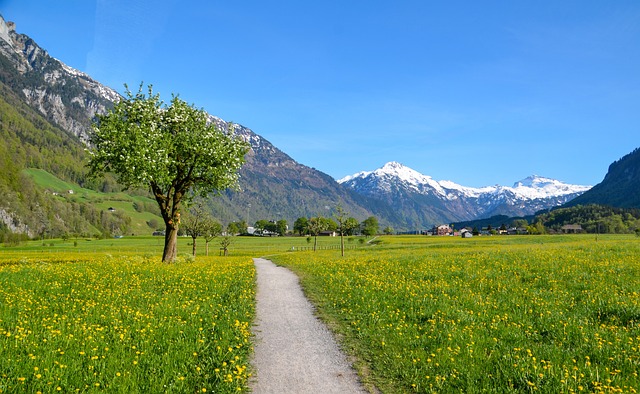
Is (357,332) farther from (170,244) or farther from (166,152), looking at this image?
(170,244)

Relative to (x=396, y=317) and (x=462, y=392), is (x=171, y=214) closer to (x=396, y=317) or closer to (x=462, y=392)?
(x=396, y=317)

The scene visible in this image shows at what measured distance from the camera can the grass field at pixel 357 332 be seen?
880 centimetres

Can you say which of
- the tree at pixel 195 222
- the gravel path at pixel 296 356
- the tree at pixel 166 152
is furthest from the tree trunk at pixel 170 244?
the tree at pixel 195 222

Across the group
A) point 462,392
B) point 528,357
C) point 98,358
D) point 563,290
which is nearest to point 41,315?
point 98,358

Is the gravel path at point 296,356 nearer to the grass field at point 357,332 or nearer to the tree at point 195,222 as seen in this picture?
the grass field at point 357,332

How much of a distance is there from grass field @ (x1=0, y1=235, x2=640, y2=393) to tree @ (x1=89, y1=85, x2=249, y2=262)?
1159cm

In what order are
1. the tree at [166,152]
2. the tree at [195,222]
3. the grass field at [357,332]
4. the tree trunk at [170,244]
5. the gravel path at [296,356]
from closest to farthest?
the grass field at [357,332]
the gravel path at [296,356]
the tree at [166,152]
the tree trunk at [170,244]
the tree at [195,222]

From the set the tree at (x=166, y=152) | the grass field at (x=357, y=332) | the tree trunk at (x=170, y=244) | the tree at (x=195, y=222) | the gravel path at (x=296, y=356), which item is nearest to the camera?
the grass field at (x=357, y=332)

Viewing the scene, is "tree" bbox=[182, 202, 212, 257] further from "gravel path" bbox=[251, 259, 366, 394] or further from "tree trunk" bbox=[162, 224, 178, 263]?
"gravel path" bbox=[251, 259, 366, 394]

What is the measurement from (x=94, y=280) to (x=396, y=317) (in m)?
15.4

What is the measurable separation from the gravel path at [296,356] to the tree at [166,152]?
62.5ft

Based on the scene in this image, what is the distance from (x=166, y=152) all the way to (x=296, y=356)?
2562 centimetres

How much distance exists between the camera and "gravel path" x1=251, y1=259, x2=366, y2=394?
925 centimetres

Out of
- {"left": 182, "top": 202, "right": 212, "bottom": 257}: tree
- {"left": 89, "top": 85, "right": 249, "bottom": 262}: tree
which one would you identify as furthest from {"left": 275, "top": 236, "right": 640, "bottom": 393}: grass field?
{"left": 182, "top": 202, "right": 212, "bottom": 257}: tree
